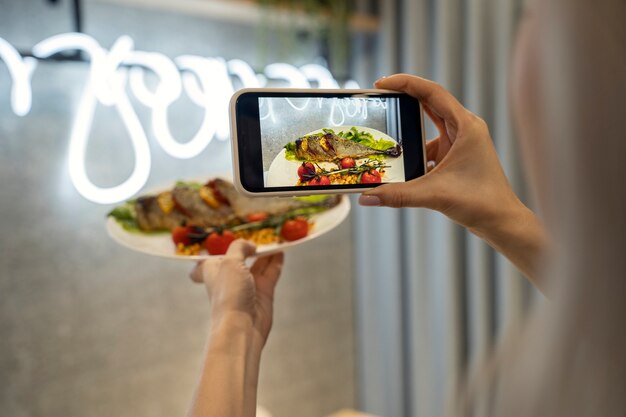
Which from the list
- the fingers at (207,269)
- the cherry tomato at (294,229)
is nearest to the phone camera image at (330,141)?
the fingers at (207,269)

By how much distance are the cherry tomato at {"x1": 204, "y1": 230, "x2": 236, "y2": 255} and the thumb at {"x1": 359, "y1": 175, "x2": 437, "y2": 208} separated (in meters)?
0.44

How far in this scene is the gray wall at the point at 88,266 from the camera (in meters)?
1.63

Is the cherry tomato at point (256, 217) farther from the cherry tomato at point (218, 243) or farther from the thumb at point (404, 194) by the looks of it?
the thumb at point (404, 194)

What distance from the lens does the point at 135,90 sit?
5.80 ft

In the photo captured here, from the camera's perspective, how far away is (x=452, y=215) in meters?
0.77

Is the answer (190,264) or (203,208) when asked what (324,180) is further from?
(190,264)

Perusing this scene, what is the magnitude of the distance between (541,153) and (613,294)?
0.27 feet

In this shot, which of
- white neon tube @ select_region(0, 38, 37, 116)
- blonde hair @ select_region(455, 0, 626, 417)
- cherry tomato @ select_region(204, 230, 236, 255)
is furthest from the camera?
white neon tube @ select_region(0, 38, 37, 116)

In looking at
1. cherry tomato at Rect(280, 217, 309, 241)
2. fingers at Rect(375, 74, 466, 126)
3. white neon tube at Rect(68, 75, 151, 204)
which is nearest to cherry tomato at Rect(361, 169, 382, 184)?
fingers at Rect(375, 74, 466, 126)

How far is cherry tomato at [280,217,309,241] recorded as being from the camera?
1.10m

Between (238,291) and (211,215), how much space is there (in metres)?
0.43

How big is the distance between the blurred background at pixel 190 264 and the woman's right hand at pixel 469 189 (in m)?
1.21

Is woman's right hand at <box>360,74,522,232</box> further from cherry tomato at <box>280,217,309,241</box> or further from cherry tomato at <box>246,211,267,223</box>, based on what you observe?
cherry tomato at <box>246,211,267,223</box>

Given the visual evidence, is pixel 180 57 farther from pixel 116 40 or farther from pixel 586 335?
pixel 586 335
